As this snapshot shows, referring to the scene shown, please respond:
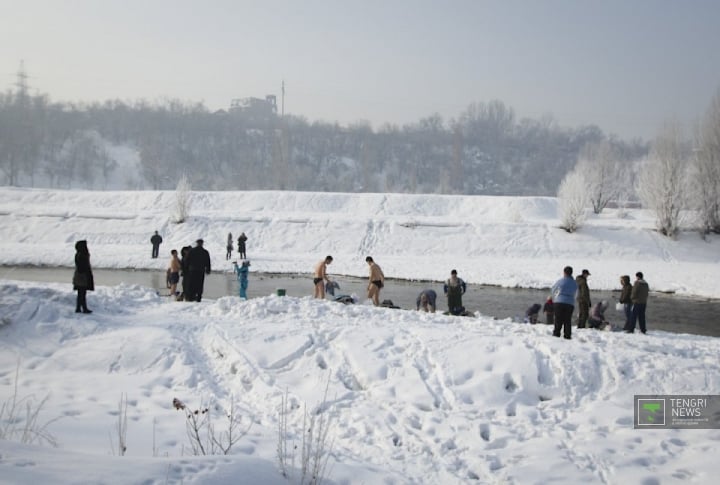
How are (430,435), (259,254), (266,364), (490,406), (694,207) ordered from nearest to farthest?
1. (430,435)
2. (490,406)
3. (266,364)
4. (259,254)
5. (694,207)

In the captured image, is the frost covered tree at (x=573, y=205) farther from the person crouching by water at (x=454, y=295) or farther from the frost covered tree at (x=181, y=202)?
the frost covered tree at (x=181, y=202)

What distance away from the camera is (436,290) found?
2000cm

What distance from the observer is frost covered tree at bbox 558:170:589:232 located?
30953 millimetres

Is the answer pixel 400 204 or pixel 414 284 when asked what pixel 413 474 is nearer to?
pixel 414 284

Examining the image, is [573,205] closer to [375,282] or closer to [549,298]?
[375,282]

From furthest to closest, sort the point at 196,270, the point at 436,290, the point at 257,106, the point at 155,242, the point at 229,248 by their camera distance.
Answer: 1. the point at 257,106
2. the point at 229,248
3. the point at 155,242
4. the point at 436,290
5. the point at 196,270

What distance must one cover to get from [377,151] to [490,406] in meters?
90.3

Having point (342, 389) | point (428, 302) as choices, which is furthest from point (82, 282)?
point (428, 302)

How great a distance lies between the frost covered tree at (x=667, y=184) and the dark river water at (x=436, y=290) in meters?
13.1

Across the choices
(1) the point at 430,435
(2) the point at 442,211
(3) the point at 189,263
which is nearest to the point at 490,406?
(1) the point at 430,435

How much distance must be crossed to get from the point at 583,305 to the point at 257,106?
5185 inches

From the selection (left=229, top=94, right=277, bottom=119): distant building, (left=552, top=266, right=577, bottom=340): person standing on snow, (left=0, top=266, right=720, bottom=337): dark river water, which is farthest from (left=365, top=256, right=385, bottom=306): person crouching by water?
(left=229, top=94, right=277, bottom=119): distant building

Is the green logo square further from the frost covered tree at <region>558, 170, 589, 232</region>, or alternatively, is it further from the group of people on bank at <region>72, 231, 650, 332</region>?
the frost covered tree at <region>558, 170, 589, 232</region>

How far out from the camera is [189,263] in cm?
1261
